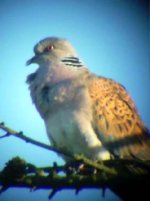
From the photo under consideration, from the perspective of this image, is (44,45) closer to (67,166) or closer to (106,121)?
(106,121)

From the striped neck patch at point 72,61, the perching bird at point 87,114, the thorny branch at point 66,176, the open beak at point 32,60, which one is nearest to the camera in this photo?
the thorny branch at point 66,176

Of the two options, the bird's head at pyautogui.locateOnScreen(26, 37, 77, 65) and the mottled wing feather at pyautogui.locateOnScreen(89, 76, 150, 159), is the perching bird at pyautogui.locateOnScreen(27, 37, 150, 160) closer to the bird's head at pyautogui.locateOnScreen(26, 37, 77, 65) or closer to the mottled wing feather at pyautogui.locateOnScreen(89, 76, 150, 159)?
the mottled wing feather at pyautogui.locateOnScreen(89, 76, 150, 159)

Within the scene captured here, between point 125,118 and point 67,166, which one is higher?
point 125,118

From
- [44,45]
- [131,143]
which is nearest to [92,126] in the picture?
[131,143]

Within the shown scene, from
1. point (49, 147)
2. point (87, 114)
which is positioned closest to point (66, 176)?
point (49, 147)

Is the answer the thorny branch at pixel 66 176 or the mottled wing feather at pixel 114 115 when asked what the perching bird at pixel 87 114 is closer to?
the mottled wing feather at pixel 114 115

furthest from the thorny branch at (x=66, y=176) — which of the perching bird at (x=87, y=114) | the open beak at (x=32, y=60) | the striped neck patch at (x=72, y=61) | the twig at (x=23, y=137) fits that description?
the open beak at (x=32, y=60)
